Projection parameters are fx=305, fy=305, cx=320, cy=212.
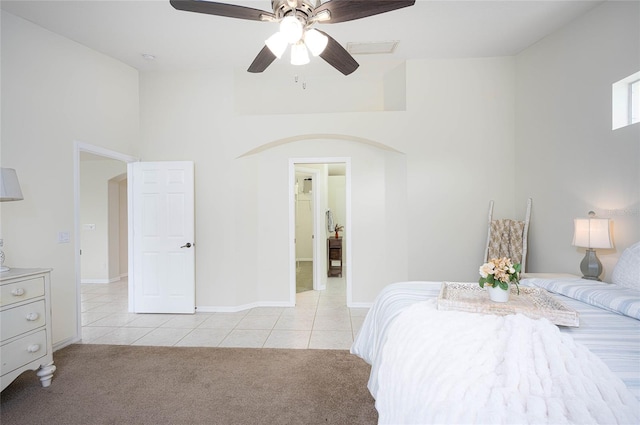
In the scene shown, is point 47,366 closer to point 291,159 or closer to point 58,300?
point 58,300

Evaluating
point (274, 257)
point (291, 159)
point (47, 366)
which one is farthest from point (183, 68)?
point (47, 366)

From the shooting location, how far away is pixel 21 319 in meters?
2.21

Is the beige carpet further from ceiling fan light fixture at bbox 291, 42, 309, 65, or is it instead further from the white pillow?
ceiling fan light fixture at bbox 291, 42, 309, 65

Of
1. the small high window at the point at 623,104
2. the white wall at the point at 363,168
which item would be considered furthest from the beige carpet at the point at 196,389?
the small high window at the point at 623,104

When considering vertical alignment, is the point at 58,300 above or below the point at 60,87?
below

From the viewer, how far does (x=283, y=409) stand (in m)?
2.06

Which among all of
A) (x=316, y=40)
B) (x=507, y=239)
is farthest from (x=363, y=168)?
(x=316, y=40)

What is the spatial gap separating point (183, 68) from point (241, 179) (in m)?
1.66

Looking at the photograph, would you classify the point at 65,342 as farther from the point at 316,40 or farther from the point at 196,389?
the point at 316,40

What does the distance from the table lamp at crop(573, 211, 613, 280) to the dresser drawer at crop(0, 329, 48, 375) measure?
4418mm

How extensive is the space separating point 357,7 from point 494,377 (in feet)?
6.58

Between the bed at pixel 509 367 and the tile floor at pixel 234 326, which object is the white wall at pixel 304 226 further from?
the bed at pixel 509 367

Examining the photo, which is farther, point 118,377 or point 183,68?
point 183,68

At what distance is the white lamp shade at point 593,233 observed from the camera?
246 centimetres
